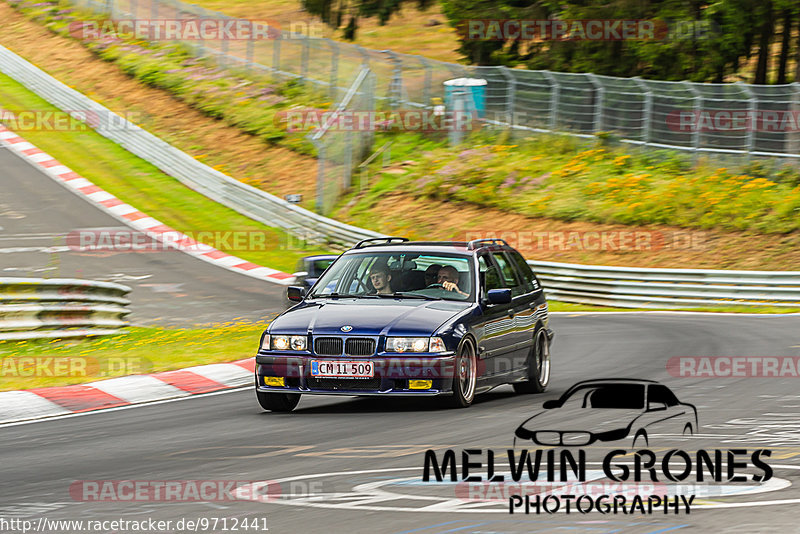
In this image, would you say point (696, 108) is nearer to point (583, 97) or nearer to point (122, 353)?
point (583, 97)

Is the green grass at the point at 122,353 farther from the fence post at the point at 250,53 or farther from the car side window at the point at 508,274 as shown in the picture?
the fence post at the point at 250,53

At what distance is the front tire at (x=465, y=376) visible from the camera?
980cm

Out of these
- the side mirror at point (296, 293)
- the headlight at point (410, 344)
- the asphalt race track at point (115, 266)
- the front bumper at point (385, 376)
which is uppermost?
the side mirror at point (296, 293)

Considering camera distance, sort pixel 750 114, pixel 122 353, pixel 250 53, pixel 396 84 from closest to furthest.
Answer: pixel 122 353 → pixel 750 114 → pixel 396 84 → pixel 250 53

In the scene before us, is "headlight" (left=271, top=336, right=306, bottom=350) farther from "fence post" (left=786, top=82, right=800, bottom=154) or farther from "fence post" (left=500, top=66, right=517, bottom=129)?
"fence post" (left=500, top=66, right=517, bottom=129)

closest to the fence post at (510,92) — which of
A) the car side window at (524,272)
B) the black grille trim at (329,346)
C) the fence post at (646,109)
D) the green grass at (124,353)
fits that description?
the fence post at (646,109)

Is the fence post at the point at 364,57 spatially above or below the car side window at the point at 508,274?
above

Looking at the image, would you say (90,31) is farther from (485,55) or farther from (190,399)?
(190,399)

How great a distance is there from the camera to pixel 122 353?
1501cm

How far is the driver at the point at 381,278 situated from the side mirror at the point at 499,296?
88 centimetres

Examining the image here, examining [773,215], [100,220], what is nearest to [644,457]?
[773,215]

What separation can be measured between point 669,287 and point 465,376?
594 inches

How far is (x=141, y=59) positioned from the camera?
144 ft

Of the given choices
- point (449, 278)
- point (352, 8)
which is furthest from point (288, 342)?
point (352, 8)
